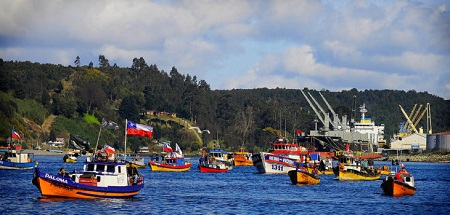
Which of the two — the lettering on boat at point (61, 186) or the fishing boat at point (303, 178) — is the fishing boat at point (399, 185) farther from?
the lettering on boat at point (61, 186)

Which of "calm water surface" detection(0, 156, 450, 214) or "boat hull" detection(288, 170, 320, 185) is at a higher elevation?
"boat hull" detection(288, 170, 320, 185)

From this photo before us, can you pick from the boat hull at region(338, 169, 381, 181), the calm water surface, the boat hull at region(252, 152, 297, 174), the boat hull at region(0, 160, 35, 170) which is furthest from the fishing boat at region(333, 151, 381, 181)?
the boat hull at region(0, 160, 35, 170)

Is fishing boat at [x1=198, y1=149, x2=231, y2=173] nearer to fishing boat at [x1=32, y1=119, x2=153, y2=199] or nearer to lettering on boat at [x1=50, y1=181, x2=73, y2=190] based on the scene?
fishing boat at [x1=32, y1=119, x2=153, y2=199]

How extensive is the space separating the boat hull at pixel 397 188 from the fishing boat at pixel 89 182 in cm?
2976

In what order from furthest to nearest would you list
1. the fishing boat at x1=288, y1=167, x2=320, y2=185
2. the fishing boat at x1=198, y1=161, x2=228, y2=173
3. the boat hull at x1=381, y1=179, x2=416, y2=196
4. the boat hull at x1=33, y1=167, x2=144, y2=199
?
the fishing boat at x1=198, y1=161, x2=228, y2=173, the fishing boat at x1=288, y1=167, x2=320, y2=185, the boat hull at x1=381, y1=179, x2=416, y2=196, the boat hull at x1=33, y1=167, x2=144, y2=199

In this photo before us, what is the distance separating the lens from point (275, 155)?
13300 cm

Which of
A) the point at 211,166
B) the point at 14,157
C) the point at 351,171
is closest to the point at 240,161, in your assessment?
the point at 211,166

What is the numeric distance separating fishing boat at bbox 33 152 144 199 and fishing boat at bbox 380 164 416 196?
29.8 meters

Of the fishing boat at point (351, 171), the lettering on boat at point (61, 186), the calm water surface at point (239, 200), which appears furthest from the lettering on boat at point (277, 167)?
the lettering on boat at point (61, 186)

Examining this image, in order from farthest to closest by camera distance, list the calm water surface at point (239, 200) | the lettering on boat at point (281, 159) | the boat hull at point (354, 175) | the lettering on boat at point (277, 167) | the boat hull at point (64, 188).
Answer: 1. the lettering on boat at point (277, 167)
2. the lettering on boat at point (281, 159)
3. the boat hull at point (354, 175)
4. the boat hull at point (64, 188)
5. the calm water surface at point (239, 200)

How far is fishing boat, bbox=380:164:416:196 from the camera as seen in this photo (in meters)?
85.3

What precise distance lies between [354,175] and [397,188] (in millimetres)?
29523

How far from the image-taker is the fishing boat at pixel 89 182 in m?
70.0

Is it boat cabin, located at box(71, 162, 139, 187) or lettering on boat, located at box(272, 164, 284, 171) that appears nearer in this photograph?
boat cabin, located at box(71, 162, 139, 187)
